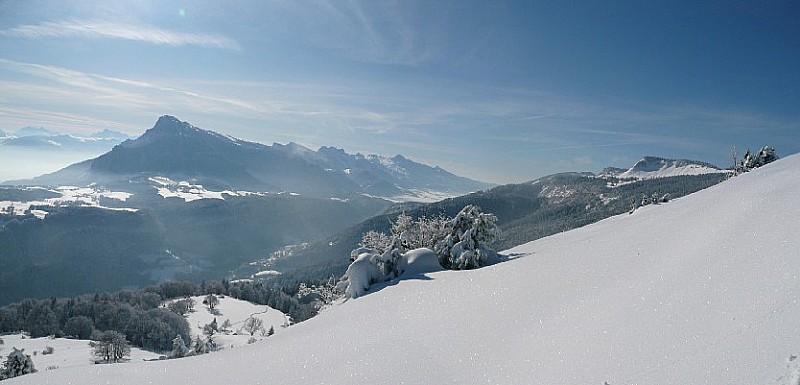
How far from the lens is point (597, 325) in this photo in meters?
8.91

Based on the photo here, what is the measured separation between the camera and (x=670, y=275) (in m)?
9.93

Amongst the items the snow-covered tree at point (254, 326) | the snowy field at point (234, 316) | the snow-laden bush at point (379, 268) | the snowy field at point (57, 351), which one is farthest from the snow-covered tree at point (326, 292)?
the snow-covered tree at point (254, 326)

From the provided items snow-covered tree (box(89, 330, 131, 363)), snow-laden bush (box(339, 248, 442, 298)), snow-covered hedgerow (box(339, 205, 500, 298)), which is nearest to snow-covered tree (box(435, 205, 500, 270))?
snow-covered hedgerow (box(339, 205, 500, 298))

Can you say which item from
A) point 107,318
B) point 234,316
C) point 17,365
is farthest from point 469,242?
point 107,318

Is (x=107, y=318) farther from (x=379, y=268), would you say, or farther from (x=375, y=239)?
(x=379, y=268)

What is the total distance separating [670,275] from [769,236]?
2.60 m

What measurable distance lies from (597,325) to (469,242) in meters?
19.0

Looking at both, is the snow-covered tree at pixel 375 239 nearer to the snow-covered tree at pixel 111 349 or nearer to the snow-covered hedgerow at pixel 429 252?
the snow-covered hedgerow at pixel 429 252

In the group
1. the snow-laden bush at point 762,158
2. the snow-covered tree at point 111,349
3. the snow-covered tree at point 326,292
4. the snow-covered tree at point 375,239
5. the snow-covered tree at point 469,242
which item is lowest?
the snow-covered tree at point 111,349

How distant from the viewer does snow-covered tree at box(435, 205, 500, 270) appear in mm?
26969

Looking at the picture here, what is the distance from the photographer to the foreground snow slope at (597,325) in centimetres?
684

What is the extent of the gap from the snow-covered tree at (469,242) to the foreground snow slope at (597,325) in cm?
1134

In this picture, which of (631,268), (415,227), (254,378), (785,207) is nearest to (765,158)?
(415,227)

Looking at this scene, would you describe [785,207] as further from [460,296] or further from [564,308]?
[460,296]
